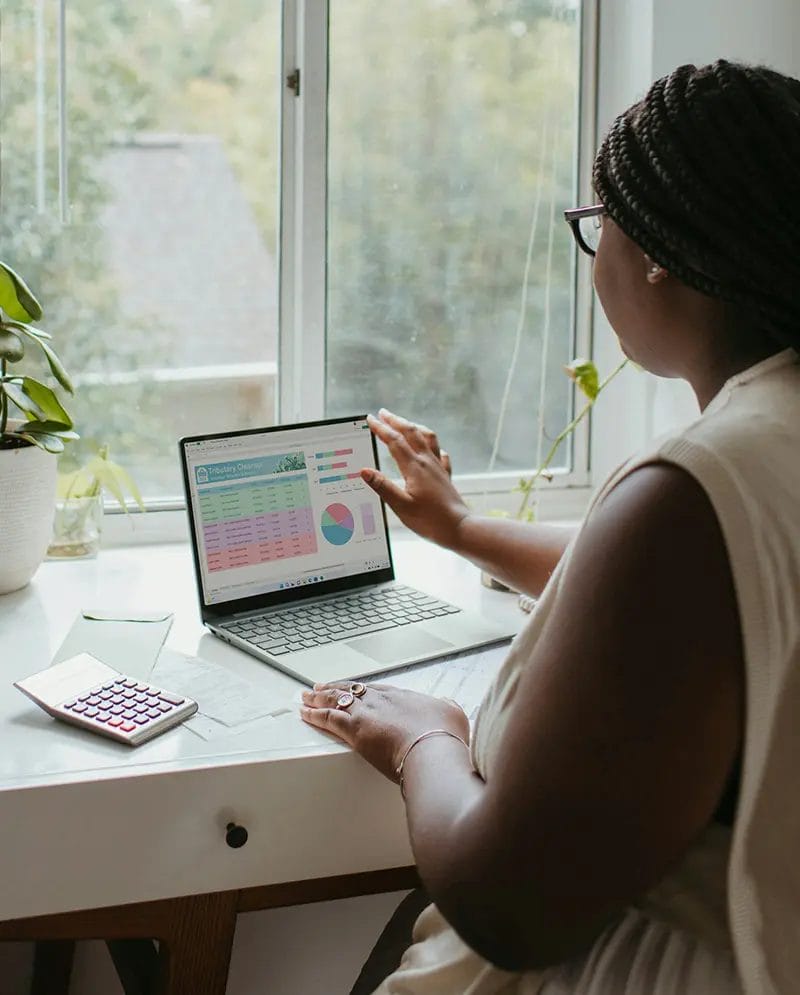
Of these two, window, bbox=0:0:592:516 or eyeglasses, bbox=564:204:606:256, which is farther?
window, bbox=0:0:592:516

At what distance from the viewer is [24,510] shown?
4.84 ft

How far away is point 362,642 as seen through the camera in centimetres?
132

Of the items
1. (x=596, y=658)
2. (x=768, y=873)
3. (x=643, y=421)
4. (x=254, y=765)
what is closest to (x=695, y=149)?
(x=596, y=658)

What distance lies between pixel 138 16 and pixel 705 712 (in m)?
1.38

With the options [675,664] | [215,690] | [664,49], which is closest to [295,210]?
[664,49]

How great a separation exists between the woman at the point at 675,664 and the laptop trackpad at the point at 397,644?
40 cm

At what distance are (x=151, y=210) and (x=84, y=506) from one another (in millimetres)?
444

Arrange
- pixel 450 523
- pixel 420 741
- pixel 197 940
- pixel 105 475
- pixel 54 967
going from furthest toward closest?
1. pixel 105 475
2. pixel 54 967
3. pixel 450 523
4. pixel 197 940
5. pixel 420 741

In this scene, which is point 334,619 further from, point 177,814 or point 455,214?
point 455,214

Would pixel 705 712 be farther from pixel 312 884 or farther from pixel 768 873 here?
pixel 312 884

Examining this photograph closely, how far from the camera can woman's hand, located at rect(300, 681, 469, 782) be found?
1.02m

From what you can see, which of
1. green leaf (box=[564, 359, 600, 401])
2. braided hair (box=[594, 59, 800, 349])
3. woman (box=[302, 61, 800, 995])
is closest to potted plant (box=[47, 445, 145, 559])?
green leaf (box=[564, 359, 600, 401])

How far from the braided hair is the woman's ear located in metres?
0.03

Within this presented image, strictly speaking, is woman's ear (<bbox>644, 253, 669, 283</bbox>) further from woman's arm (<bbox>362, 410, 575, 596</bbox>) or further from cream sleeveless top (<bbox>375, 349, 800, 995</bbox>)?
woman's arm (<bbox>362, 410, 575, 596</bbox>)
